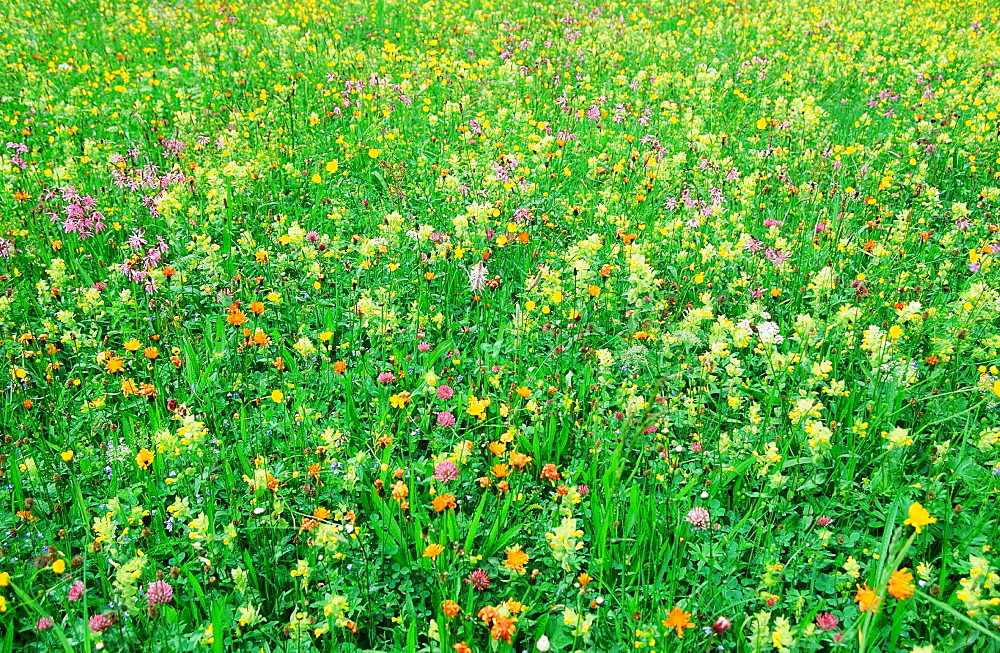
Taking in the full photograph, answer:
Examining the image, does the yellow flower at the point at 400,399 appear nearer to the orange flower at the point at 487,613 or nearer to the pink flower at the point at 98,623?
the orange flower at the point at 487,613

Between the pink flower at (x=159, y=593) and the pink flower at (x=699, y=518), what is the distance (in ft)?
5.75

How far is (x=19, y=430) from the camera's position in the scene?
2.84 metres

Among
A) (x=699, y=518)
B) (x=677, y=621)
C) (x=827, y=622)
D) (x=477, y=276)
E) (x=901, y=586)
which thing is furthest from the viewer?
(x=477, y=276)

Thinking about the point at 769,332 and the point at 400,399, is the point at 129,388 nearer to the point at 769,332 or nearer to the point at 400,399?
the point at 400,399

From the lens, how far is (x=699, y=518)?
2.42 m

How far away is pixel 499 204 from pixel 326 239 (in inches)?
44.7

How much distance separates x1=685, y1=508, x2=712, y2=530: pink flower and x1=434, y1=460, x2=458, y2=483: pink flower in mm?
864

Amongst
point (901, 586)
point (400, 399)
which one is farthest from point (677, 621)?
point (400, 399)

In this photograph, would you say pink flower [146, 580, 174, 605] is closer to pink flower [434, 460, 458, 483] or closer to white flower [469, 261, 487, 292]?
pink flower [434, 460, 458, 483]

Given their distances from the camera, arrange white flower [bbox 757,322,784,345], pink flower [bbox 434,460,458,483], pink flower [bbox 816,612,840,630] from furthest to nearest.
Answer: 1. white flower [bbox 757,322,784,345]
2. pink flower [bbox 434,460,458,483]
3. pink flower [bbox 816,612,840,630]

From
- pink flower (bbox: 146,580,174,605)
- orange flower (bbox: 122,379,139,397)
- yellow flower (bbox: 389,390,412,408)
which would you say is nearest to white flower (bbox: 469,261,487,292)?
yellow flower (bbox: 389,390,412,408)

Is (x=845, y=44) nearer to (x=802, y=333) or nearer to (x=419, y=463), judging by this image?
(x=802, y=333)

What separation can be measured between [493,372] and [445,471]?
76 centimetres

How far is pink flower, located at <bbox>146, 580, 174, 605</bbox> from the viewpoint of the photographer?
2100 millimetres
